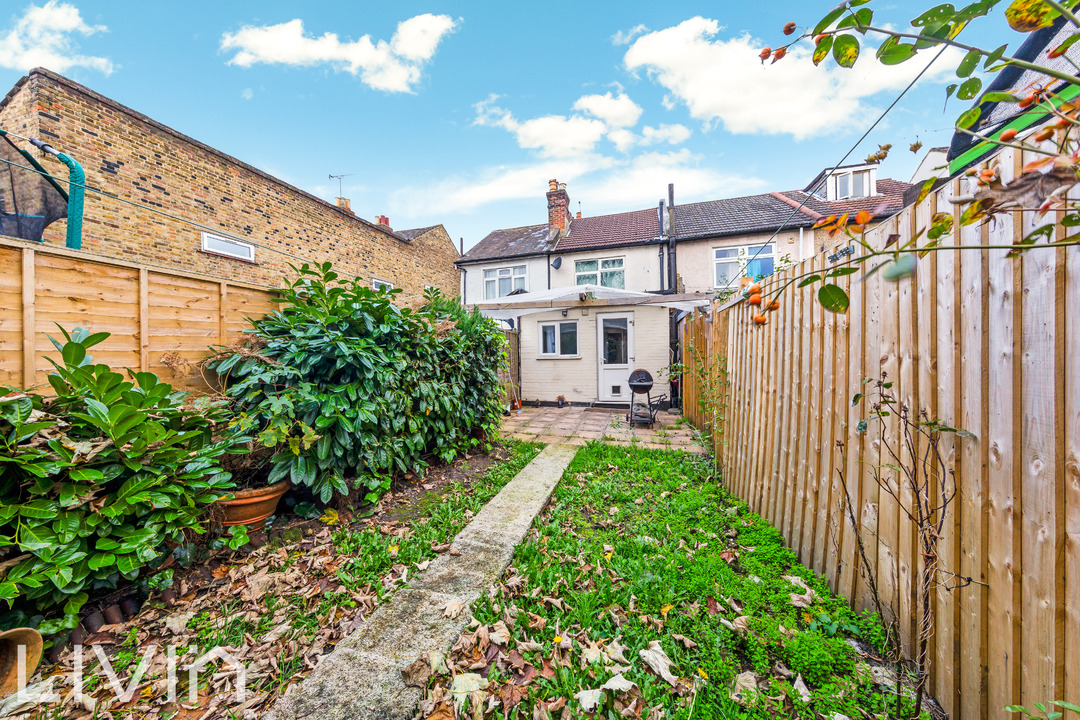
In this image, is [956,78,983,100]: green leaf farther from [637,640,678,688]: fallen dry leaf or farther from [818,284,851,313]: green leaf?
[637,640,678,688]: fallen dry leaf

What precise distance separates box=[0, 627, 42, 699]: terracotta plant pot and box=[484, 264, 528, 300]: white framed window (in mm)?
11107

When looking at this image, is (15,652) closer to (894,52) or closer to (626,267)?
(894,52)

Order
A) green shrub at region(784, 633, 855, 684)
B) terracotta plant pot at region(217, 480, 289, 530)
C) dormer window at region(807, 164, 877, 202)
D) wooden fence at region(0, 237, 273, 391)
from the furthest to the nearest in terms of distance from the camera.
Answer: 1. dormer window at region(807, 164, 877, 202)
2. terracotta plant pot at region(217, 480, 289, 530)
3. wooden fence at region(0, 237, 273, 391)
4. green shrub at region(784, 633, 855, 684)

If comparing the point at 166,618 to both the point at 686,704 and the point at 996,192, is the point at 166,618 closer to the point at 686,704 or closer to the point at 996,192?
the point at 686,704

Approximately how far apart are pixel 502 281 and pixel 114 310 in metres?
10.3

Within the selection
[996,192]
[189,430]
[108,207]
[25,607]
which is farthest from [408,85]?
[996,192]

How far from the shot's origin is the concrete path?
Answer: 1.45 m

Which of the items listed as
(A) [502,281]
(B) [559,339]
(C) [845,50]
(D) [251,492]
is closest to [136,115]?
(D) [251,492]

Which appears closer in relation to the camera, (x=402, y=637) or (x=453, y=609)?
A: (x=402, y=637)

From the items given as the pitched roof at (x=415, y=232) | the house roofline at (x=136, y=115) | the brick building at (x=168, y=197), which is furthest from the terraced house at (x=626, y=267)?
the house roofline at (x=136, y=115)

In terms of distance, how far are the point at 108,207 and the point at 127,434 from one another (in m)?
6.79

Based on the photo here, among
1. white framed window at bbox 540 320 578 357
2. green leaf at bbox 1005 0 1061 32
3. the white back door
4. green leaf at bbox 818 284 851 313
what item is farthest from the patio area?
green leaf at bbox 1005 0 1061 32

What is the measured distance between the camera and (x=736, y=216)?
11445mm

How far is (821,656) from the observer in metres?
1.60
